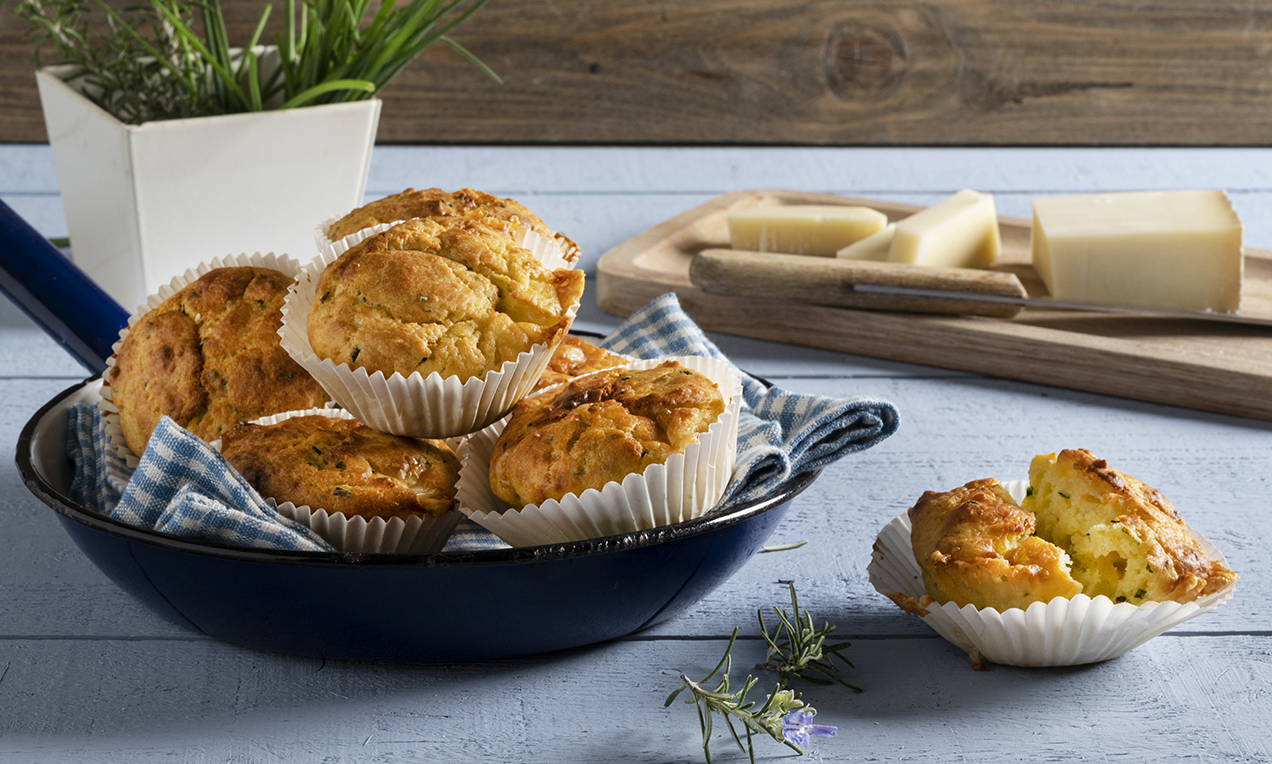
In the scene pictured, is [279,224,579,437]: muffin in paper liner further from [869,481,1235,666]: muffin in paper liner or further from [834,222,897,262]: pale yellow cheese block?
[834,222,897,262]: pale yellow cheese block

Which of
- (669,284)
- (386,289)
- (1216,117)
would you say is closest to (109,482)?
(386,289)

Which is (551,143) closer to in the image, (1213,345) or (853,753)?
Result: (1213,345)

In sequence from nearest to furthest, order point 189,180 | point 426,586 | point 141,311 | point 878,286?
point 426,586 → point 141,311 → point 189,180 → point 878,286

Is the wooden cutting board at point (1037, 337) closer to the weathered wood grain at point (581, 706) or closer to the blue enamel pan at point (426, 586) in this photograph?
the weathered wood grain at point (581, 706)

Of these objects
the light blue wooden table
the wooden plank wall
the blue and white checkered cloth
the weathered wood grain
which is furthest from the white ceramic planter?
the wooden plank wall

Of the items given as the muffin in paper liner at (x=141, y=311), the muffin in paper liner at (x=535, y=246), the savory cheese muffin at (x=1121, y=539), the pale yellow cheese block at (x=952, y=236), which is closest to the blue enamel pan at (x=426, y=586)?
the muffin in paper liner at (x=141, y=311)

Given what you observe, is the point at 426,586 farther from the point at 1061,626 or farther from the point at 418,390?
the point at 1061,626

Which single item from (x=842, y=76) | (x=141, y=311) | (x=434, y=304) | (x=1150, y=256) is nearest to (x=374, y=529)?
(x=434, y=304)

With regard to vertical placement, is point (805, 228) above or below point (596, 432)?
below
